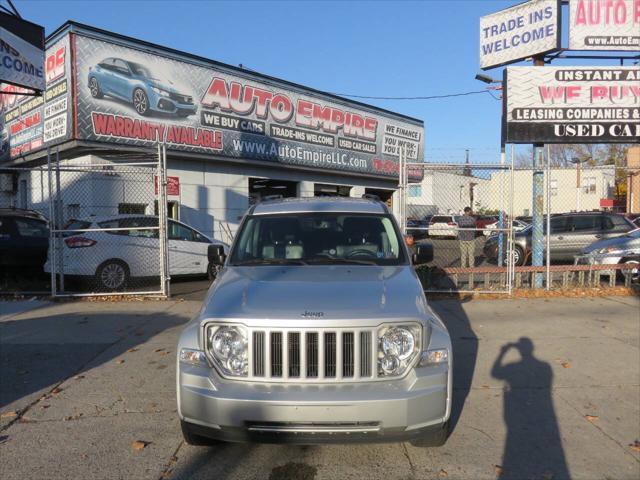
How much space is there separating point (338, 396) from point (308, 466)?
2.55 feet

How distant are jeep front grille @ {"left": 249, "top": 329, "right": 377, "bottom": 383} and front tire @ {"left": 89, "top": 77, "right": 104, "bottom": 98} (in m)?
13.7

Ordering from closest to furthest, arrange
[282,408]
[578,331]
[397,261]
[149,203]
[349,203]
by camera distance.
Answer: [282,408]
[397,261]
[349,203]
[578,331]
[149,203]

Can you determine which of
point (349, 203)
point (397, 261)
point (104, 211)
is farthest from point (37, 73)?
point (397, 261)

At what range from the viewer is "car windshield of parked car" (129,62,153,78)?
52.9 feet

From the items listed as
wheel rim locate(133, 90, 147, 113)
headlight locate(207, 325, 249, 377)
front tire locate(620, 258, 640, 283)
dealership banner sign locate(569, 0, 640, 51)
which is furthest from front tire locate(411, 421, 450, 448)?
wheel rim locate(133, 90, 147, 113)

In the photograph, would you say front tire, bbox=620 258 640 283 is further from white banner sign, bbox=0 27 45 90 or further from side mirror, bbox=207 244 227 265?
white banner sign, bbox=0 27 45 90

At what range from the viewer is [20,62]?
1124 cm

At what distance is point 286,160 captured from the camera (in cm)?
2123

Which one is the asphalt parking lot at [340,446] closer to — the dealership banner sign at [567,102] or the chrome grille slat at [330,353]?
the chrome grille slat at [330,353]

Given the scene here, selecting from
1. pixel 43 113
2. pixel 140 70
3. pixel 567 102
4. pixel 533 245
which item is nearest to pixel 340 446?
pixel 533 245

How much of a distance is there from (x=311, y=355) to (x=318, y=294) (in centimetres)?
48

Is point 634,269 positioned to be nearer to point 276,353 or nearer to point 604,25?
point 604,25

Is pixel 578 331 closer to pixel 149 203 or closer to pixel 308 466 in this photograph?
pixel 308 466

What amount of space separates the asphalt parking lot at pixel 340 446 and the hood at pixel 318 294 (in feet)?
3.65
